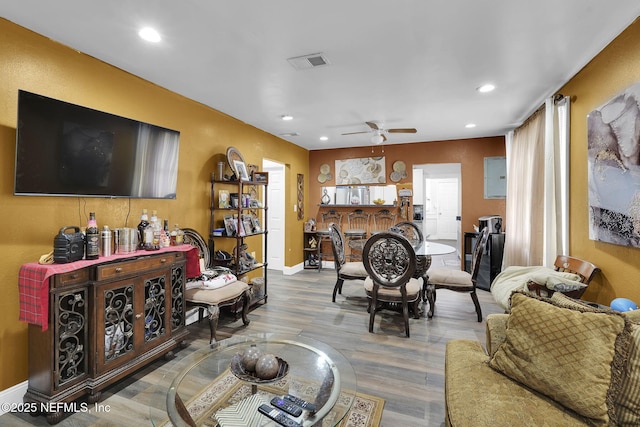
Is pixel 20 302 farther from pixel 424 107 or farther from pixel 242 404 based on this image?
pixel 424 107

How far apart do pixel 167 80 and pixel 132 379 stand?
8.56 ft

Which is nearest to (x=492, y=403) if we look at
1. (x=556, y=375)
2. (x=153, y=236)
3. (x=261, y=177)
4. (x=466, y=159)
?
(x=556, y=375)

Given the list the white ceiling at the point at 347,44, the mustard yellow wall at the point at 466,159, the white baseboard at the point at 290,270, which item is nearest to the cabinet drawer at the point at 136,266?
the white ceiling at the point at 347,44

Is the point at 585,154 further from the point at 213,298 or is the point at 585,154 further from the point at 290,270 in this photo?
the point at 290,270

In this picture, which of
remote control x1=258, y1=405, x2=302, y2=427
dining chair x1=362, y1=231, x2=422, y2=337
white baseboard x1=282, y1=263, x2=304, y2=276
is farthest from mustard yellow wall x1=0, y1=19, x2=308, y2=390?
white baseboard x1=282, y1=263, x2=304, y2=276

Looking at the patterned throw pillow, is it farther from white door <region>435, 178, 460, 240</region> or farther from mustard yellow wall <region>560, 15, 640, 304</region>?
white door <region>435, 178, 460, 240</region>

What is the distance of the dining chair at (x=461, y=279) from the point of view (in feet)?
11.1

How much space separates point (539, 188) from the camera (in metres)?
3.43

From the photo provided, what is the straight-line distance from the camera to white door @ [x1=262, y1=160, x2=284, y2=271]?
5934 mm

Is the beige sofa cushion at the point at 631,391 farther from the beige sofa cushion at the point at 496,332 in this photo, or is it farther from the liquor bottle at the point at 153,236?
the liquor bottle at the point at 153,236

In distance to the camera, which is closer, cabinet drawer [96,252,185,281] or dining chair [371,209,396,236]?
cabinet drawer [96,252,185,281]

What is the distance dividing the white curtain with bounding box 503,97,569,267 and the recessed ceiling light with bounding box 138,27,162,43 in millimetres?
3516

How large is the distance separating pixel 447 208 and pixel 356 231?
5686mm

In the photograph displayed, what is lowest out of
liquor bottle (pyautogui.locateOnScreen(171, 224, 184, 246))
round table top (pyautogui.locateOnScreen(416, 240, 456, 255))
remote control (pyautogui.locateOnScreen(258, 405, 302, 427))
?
remote control (pyautogui.locateOnScreen(258, 405, 302, 427))
